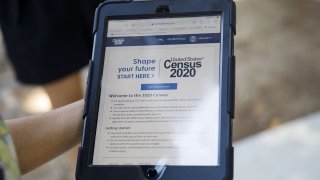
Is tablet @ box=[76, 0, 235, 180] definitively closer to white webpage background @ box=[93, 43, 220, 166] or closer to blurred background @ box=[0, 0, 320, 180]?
white webpage background @ box=[93, 43, 220, 166]

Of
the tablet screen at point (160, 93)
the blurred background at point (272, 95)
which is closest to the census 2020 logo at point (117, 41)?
the tablet screen at point (160, 93)

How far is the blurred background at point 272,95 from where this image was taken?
1176 millimetres

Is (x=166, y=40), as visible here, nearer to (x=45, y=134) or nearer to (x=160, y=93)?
(x=160, y=93)

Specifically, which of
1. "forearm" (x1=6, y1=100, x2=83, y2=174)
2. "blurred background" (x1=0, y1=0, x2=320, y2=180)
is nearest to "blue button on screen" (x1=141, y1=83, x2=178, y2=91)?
"forearm" (x1=6, y1=100, x2=83, y2=174)

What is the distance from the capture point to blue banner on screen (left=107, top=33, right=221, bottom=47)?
0.63 m

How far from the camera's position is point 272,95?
4.50 feet

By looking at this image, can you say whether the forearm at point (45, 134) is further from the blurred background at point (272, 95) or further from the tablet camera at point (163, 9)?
the blurred background at point (272, 95)

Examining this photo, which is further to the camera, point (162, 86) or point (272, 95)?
point (272, 95)

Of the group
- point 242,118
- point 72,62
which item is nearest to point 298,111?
point 242,118

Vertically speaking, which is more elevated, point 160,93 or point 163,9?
point 163,9

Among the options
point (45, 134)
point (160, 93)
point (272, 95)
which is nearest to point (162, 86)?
point (160, 93)

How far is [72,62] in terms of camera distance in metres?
1.08

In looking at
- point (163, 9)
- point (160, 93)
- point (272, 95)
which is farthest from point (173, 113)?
point (272, 95)

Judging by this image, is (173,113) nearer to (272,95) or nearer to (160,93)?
(160,93)
